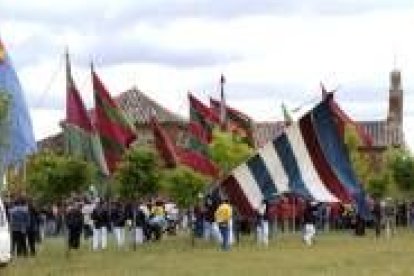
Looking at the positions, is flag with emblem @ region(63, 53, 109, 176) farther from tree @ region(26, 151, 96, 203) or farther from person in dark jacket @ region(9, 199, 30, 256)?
person in dark jacket @ region(9, 199, 30, 256)

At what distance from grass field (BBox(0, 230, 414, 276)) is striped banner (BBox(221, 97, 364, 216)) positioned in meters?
1.60

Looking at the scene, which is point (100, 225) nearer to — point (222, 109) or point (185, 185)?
point (185, 185)

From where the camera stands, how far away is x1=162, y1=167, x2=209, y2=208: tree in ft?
155

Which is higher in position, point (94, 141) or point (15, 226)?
point (94, 141)

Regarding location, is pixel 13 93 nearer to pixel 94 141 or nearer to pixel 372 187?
pixel 94 141

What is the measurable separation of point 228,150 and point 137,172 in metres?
22.2

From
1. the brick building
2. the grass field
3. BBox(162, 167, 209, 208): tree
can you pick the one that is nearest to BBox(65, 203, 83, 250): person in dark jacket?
the grass field

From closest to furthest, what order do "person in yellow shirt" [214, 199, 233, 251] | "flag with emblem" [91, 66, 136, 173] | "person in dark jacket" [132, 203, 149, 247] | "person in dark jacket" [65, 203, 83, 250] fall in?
1. "person in yellow shirt" [214, 199, 233, 251]
2. "person in dark jacket" [65, 203, 83, 250]
3. "person in dark jacket" [132, 203, 149, 247]
4. "flag with emblem" [91, 66, 136, 173]

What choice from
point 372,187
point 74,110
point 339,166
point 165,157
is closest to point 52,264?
point 339,166

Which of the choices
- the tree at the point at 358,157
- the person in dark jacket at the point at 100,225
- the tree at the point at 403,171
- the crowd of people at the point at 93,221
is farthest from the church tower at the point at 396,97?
the person in dark jacket at the point at 100,225

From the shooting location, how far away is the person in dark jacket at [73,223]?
134 ft

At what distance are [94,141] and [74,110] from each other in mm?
1204

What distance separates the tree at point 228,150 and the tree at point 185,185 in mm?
12854

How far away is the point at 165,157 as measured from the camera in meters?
50.8
